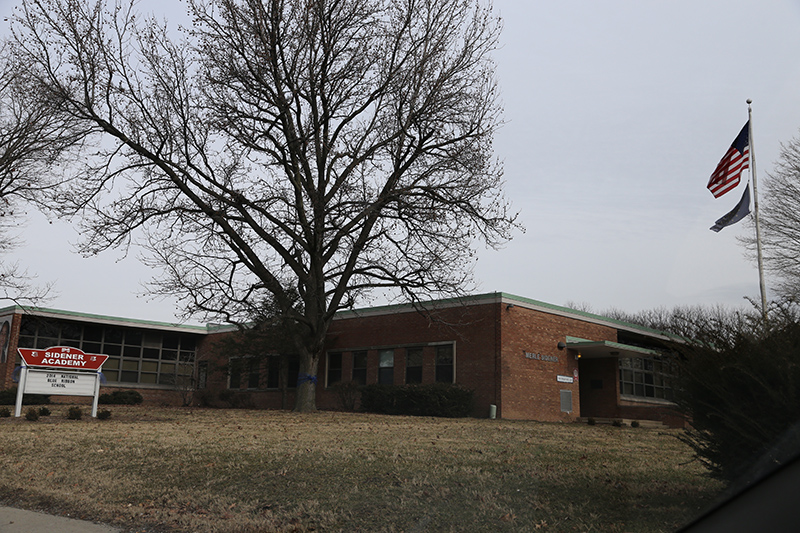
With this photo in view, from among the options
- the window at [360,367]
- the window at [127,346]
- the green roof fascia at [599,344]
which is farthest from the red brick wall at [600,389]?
the window at [127,346]

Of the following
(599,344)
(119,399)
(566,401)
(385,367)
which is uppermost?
(599,344)

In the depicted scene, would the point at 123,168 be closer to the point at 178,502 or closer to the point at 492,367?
the point at 492,367

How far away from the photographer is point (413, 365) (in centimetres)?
2942

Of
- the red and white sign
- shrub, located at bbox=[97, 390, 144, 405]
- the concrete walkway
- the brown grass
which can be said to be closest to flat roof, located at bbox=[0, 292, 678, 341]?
shrub, located at bbox=[97, 390, 144, 405]

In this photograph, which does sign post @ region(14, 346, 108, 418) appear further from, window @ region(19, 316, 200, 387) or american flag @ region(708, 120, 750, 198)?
american flag @ region(708, 120, 750, 198)

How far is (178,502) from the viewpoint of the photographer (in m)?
8.00

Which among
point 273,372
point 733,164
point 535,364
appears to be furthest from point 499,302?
point 273,372

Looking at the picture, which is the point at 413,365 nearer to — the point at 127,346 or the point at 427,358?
the point at 427,358

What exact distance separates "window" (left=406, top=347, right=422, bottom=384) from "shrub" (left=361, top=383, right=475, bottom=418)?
2.07 metres

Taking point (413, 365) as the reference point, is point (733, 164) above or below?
above

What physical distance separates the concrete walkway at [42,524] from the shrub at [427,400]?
18400mm

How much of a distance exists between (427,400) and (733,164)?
42.1 feet

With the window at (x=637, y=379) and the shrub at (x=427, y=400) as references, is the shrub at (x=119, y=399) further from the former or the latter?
the window at (x=637, y=379)

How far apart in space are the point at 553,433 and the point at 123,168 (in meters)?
15.5
